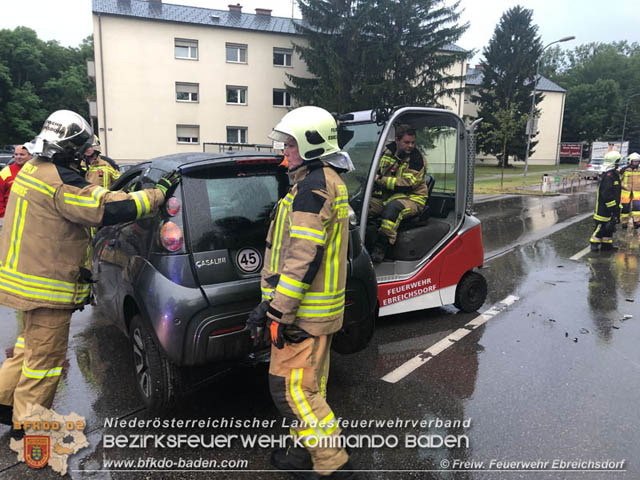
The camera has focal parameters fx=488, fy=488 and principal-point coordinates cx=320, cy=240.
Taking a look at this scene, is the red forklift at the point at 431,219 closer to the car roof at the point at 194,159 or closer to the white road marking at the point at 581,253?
the car roof at the point at 194,159

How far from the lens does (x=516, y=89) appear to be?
4106 centimetres

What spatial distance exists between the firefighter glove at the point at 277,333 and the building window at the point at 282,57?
32814 millimetres

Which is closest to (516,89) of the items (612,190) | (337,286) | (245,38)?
(245,38)

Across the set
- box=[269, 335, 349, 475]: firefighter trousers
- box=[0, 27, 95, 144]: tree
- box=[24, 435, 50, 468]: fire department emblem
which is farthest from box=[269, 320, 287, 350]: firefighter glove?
box=[0, 27, 95, 144]: tree

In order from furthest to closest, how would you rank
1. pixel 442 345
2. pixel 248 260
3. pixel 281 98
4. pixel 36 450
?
pixel 281 98 → pixel 442 345 → pixel 248 260 → pixel 36 450

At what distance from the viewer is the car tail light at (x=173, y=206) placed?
298cm

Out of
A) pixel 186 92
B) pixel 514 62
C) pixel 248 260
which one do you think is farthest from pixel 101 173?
pixel 514 62

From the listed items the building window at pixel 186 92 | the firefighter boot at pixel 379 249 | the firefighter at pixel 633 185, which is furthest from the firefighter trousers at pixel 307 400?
the building window at pixel 186 92

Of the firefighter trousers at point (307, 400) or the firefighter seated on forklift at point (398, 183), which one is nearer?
the firefighter trousers at point (307, 400)

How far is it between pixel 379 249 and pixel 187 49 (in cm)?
2977

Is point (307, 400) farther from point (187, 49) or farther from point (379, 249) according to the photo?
point (187, 49)

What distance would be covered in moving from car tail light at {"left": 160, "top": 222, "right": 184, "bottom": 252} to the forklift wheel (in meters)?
3.39

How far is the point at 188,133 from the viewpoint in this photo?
31.3 meters

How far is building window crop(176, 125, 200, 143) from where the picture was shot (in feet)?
102
